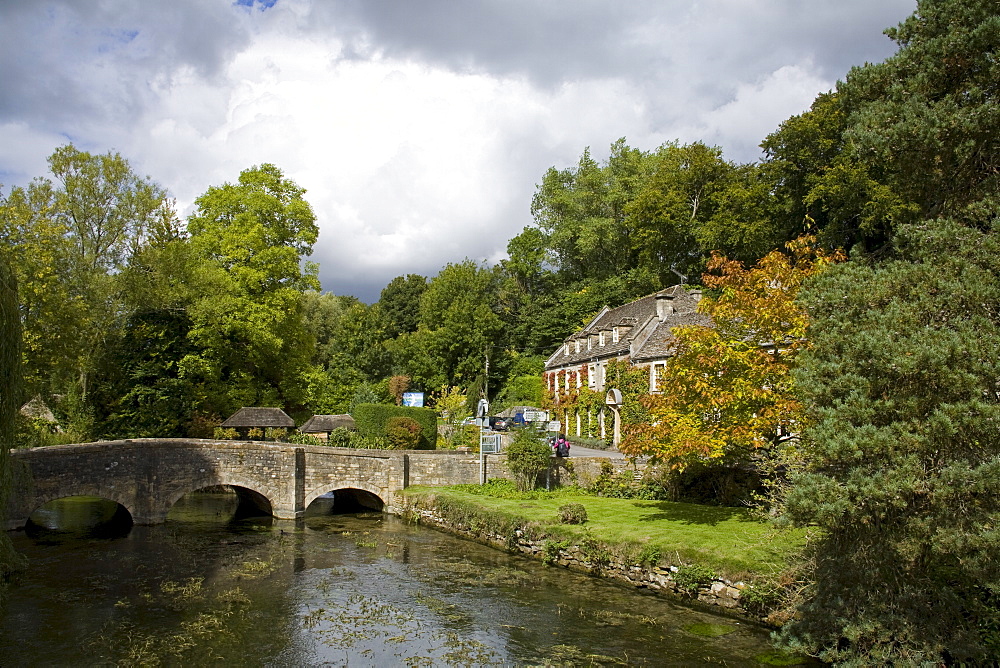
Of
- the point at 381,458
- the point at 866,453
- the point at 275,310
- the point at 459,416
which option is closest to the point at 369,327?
the point at 459,416

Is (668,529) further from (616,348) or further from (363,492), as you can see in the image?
(616,348)

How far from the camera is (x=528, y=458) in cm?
2652

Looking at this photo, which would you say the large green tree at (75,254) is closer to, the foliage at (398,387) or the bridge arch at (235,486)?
the bridge arch at (235,486)

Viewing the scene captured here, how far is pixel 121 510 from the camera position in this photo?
27875 mm

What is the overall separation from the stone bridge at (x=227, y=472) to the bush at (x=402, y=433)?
8.87ft

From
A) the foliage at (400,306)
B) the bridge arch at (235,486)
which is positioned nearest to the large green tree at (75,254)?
the bridge arch at (235,486)

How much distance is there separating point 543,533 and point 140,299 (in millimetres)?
23277

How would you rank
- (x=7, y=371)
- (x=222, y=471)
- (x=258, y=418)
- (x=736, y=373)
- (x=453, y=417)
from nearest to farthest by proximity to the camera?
(x=7, y=371) → (x=736, y=373) → (x=222, y=471) → (x=258, y=418) → (x=453, y=417)

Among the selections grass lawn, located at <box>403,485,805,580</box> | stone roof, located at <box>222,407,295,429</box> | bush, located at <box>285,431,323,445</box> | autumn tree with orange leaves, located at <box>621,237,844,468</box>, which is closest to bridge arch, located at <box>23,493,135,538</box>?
stone roof, located at <box>222,407,295,429</box>

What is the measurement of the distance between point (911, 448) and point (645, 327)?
28.0 meters

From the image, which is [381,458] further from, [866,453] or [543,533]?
[866,453]

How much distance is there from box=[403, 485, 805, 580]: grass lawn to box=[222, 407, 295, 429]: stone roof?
33.6ft

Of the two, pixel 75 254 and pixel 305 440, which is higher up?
pixel 75 254

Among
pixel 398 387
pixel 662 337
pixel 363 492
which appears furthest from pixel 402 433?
pixel 398 387
